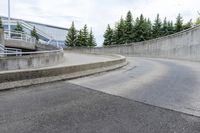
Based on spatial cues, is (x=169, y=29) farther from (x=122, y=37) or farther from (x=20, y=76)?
(x=20, y=76)

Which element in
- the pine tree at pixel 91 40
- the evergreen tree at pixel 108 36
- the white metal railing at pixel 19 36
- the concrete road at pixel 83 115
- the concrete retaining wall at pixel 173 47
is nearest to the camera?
the concrete road at pixel 83 115

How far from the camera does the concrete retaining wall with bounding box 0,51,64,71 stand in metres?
10.4

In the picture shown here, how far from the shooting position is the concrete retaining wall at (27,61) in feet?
34.1

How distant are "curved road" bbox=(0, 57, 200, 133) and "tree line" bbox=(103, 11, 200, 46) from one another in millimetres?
35941

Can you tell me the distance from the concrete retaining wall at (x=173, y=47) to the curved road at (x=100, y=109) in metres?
14.0

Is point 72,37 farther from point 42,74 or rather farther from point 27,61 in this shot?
point 42,74

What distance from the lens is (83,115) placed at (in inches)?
160

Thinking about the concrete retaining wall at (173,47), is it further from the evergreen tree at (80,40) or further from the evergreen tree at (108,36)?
the evergreen tree at (80,40)

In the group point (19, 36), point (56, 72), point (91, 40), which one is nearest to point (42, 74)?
point (56, 72)

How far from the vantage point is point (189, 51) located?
1961cm

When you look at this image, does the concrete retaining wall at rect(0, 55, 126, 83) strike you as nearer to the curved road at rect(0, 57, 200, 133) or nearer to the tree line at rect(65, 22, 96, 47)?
the curved road at rect(0, 57, 200, 133)

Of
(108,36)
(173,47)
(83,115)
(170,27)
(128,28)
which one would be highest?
(170,27)

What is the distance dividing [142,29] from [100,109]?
38.8 metres

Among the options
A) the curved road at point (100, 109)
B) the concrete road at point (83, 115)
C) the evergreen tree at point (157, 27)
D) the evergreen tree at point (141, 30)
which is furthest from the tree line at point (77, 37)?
the concrete road at point (83, 115)
